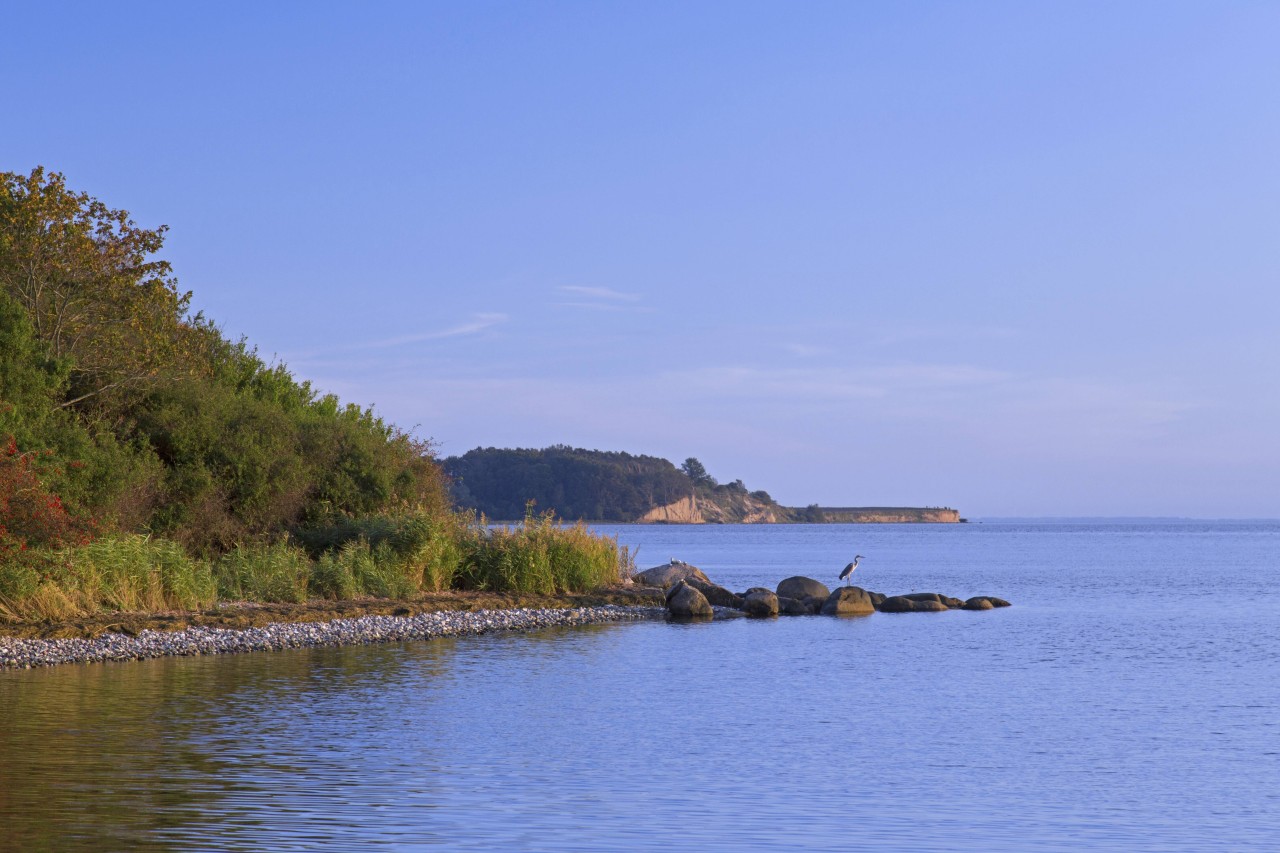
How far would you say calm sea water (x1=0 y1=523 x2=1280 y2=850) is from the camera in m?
9.83

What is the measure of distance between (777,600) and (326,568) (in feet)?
39.1

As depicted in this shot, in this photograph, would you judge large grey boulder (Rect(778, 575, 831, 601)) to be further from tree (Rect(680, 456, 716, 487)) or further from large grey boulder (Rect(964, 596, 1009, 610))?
tree (Rect(680, 456, 716, 487))

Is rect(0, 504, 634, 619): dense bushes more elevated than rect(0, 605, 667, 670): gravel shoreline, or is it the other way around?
rect(0, 504, 634, 619): dense bushes

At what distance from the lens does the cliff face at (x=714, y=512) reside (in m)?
156

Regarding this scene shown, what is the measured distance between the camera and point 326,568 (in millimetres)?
26547

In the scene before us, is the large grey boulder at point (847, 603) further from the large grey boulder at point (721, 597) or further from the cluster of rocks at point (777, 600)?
the large grey boulder at point (721, 597)

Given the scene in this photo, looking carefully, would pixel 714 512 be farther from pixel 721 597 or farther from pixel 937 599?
pixel 721 597

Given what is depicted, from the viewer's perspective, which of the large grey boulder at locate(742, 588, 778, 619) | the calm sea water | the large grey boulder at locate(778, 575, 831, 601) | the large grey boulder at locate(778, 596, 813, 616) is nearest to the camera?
the calm sea water

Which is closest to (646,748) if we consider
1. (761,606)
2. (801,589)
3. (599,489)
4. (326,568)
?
(326,568)

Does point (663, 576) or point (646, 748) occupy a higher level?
point (663, 576)

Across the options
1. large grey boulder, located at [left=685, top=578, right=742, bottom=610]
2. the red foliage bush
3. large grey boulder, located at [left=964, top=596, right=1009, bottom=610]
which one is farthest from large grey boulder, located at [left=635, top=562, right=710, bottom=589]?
the red foliage bush

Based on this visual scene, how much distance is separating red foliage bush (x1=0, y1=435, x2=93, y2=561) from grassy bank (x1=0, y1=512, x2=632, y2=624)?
27cm

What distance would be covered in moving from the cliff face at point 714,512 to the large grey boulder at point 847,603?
115 meters

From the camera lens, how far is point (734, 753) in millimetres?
13297
